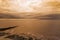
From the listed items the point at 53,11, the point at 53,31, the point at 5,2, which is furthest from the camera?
the point at 5,2

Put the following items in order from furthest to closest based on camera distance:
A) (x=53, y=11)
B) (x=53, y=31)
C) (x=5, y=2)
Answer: (x=5, y=2)
(x=53, y=11)
(x=53, y=31)

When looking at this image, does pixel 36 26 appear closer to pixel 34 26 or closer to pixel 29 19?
pixel 34 26

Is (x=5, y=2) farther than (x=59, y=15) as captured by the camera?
Yes

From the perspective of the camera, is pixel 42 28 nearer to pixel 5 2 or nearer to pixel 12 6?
pixel 12 6

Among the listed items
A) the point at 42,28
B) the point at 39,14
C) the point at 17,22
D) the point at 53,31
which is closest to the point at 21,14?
the point at 17,22

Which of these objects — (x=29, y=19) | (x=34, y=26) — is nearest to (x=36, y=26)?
(x=34, y=26)

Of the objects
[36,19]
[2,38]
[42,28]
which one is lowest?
[2,38]

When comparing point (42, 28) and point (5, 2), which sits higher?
point (5, 2)
